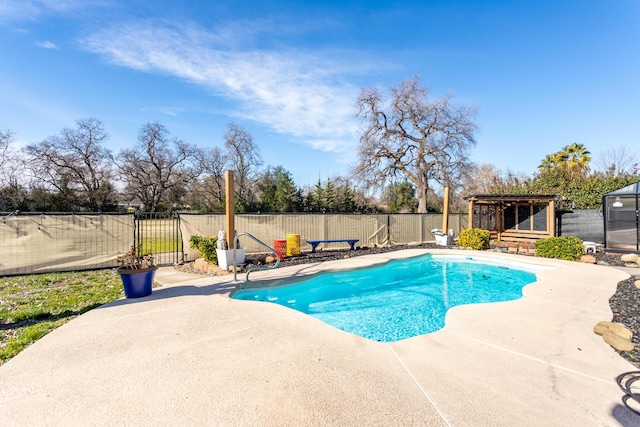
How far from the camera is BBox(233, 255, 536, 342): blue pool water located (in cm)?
491

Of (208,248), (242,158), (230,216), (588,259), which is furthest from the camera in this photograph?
(242,158)

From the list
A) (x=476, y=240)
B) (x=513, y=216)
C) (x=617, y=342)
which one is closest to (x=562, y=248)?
(x=476, y=240)

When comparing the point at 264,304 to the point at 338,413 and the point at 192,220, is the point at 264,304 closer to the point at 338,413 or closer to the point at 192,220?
the point at 338,413

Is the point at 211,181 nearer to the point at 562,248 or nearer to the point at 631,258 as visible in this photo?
the point at 562,248

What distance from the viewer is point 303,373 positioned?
253 centimetres

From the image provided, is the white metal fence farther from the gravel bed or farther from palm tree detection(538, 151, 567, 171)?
palm tree detection(538, 151, 567, 171)

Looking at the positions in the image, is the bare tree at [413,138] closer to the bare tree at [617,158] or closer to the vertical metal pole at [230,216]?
the bare tree at [617,158]

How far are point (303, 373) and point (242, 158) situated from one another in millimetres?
29443

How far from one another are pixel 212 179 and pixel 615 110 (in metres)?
31.4

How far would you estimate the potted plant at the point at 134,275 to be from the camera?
15.9 ft

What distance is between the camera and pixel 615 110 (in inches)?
570

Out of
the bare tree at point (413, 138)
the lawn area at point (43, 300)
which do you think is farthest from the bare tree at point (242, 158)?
the lawn area at point (43, 300)

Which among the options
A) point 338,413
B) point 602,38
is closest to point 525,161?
point 602,38

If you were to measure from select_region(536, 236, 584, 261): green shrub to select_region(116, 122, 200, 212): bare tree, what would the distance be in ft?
99.5
